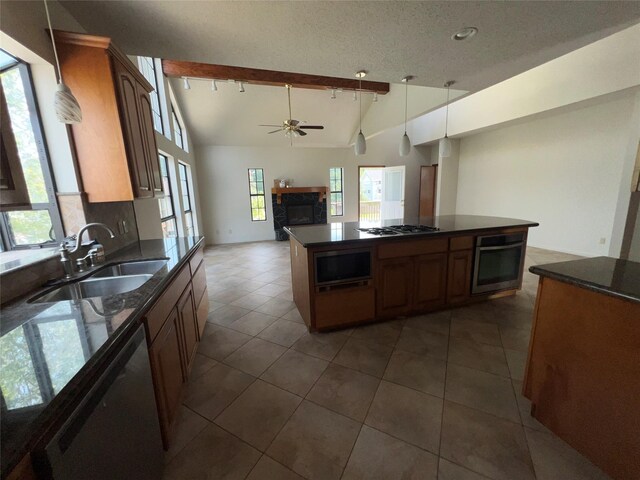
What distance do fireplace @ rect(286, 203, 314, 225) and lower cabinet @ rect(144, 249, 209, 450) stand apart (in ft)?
16.4

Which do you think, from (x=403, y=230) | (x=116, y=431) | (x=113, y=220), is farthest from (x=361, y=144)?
(x=116, y=431)

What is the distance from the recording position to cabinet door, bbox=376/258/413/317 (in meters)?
2.42

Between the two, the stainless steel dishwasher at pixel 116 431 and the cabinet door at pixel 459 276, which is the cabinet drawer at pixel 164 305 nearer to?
the stainless steel dishwasher at pixel 116 431

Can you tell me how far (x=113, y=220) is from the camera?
214 centimetres

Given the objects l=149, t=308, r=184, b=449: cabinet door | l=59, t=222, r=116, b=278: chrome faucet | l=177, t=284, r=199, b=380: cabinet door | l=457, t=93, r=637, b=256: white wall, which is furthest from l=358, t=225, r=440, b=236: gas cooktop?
l=457, t=93, r=637, b=256: white wall

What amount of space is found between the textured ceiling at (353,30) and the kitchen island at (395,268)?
1.56 metres

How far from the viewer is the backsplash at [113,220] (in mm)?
1857

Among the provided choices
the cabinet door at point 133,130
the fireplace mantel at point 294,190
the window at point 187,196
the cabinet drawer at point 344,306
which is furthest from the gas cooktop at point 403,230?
the fireplace mantel at point 294,190

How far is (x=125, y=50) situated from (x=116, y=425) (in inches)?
103

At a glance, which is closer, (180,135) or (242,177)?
(180,135)

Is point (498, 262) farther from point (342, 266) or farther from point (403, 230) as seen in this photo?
point (342, 266)

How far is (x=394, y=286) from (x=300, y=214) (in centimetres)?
488

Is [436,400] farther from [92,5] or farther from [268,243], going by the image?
[268,243]

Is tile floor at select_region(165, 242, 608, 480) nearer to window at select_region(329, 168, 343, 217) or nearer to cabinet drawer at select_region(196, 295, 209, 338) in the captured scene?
cabinet drawer at select_region(196, 295, 209, 338)
